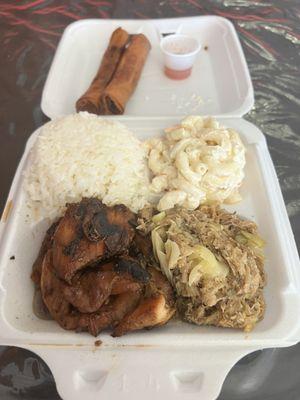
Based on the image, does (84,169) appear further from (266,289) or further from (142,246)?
(266,289)

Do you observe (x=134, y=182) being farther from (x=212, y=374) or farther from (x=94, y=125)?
Answer: (x=212, y=374)

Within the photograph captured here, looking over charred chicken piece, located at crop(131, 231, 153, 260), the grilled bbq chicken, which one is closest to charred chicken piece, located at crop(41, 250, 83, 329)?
the grilled bbq chicken

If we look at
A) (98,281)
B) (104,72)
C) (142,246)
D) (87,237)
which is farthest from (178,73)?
(98,281)

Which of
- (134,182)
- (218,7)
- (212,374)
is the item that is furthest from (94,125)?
(218,7)

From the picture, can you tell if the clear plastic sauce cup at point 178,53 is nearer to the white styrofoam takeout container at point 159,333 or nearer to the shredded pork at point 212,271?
the white styrofoam takeout container at point 159,333

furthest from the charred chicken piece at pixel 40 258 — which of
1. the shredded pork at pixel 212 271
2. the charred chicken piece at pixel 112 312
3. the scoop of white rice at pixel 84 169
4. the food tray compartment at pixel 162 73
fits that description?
the food tray compartment at pixel 162 73

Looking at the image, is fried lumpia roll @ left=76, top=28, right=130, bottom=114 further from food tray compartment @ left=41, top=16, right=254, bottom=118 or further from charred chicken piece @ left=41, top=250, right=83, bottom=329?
charred chicken piece @ left=41, top=250, right=83, bottom=329

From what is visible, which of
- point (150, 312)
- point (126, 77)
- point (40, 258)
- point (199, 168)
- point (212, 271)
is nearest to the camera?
point (150, 312)
